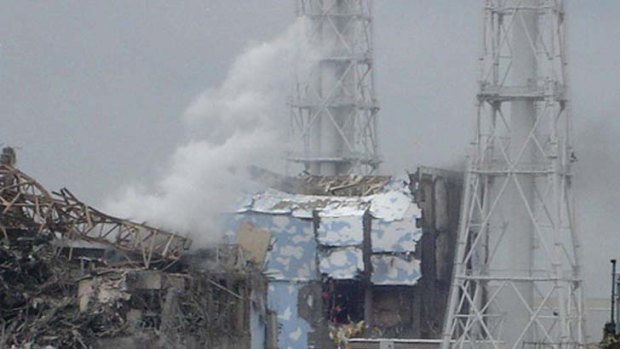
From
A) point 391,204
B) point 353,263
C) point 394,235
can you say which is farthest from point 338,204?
point 394,235

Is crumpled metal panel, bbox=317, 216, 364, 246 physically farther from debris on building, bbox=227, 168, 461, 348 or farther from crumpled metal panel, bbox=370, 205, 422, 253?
crumpled metal panel, bbox=370, 205, 422, 253

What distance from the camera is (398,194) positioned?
7938 cm

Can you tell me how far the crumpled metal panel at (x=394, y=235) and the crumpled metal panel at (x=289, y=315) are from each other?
3259 millimetres

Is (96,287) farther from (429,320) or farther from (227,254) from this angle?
(429,320)

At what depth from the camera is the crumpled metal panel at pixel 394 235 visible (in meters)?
77.9

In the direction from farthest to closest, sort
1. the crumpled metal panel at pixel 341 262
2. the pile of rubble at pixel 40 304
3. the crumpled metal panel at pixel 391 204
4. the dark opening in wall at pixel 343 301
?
the dark opening in wall at pixel 343 301 → the crumpled metal panel at pixel 391 204 → the crumpled metal panel at pixel 341 262 → the pile of rubble at pixel 40 304

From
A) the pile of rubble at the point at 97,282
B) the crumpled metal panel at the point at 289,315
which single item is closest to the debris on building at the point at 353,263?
the crumpled metal panel at the point at 289,315

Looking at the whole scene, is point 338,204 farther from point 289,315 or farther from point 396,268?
point 289,315

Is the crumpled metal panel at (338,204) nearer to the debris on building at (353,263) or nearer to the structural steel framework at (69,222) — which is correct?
the debris on building at (353,263)

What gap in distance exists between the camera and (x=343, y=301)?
79312 mm

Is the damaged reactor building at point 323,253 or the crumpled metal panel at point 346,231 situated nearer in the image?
the damaged reactor building at point 323,253

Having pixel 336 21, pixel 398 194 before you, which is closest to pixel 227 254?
pixel 398 194

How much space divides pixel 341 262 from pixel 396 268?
6.81ft

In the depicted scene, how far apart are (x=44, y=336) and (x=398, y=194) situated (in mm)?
28837
